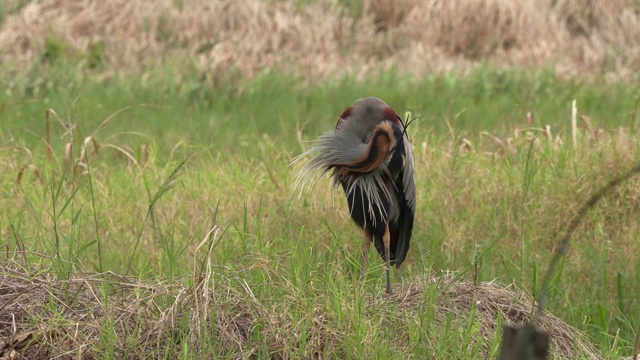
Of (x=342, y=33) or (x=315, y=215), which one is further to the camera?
(x=342, y=33)

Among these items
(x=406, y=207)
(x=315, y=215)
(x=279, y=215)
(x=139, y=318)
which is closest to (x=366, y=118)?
(x=406, y=207)

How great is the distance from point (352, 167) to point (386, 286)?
0.51 metres

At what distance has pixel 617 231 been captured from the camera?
492 cm

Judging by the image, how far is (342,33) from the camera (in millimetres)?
10578

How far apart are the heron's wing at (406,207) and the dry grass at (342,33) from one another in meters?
5.09

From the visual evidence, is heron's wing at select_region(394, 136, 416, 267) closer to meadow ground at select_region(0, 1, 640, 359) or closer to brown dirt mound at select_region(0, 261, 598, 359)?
meadow ground at select_region(0, 1, 640, 359)

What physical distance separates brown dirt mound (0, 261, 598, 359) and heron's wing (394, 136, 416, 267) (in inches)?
40.1

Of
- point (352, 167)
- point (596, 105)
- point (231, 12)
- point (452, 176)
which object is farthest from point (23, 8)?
point (352, 167)

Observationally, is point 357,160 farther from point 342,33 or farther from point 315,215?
point 342,33

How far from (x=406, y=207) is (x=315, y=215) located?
24.4 inches

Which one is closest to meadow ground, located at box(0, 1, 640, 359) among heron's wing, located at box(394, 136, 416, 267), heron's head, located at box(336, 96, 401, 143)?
heron's wing, located at box(394, 136, 416, 267)

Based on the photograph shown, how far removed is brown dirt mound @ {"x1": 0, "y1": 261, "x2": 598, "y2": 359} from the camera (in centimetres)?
305

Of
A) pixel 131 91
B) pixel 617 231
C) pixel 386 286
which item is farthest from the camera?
pixel 131 91

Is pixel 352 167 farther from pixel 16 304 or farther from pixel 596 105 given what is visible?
pixel 596 105
